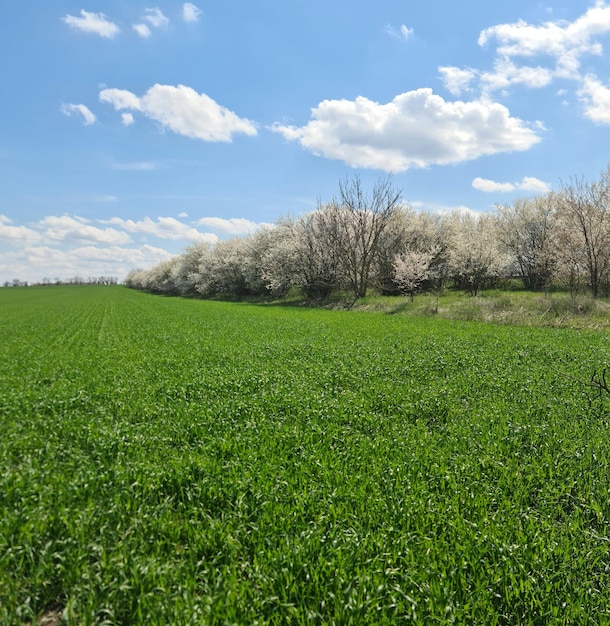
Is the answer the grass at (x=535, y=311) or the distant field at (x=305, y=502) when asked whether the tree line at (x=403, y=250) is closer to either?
the grass at (x=535, y=311)

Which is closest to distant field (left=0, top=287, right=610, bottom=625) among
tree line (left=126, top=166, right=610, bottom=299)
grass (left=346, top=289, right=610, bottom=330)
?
grass (left=346, top=289, right=610, bottom=330)

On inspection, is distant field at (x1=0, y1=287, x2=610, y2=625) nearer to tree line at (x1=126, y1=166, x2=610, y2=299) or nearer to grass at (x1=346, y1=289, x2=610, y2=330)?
grass at (x1=346, y1=289, x2=610, y2=330)

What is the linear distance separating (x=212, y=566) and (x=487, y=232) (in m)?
71.6

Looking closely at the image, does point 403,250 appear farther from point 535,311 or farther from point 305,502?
point 305,502

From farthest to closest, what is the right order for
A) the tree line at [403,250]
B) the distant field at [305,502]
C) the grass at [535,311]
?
the tree line at [403,250], the grass at [535,311], the distant field at [305,502]

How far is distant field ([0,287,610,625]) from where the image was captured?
3875mm

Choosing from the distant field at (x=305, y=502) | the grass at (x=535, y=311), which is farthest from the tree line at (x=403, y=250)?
the distant field at (x=305, y=502)

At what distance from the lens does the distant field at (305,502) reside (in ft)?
12.7

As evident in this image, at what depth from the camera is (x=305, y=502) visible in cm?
542

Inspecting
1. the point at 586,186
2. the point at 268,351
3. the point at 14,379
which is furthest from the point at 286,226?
the point at 14,379

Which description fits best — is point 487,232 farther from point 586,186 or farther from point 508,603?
point 508,603

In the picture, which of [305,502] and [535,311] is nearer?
[305,502]

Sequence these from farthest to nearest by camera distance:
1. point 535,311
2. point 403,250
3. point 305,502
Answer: point 403,250 → point 535,311 → point 305,502

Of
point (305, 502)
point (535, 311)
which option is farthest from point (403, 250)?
point (305, 502)
